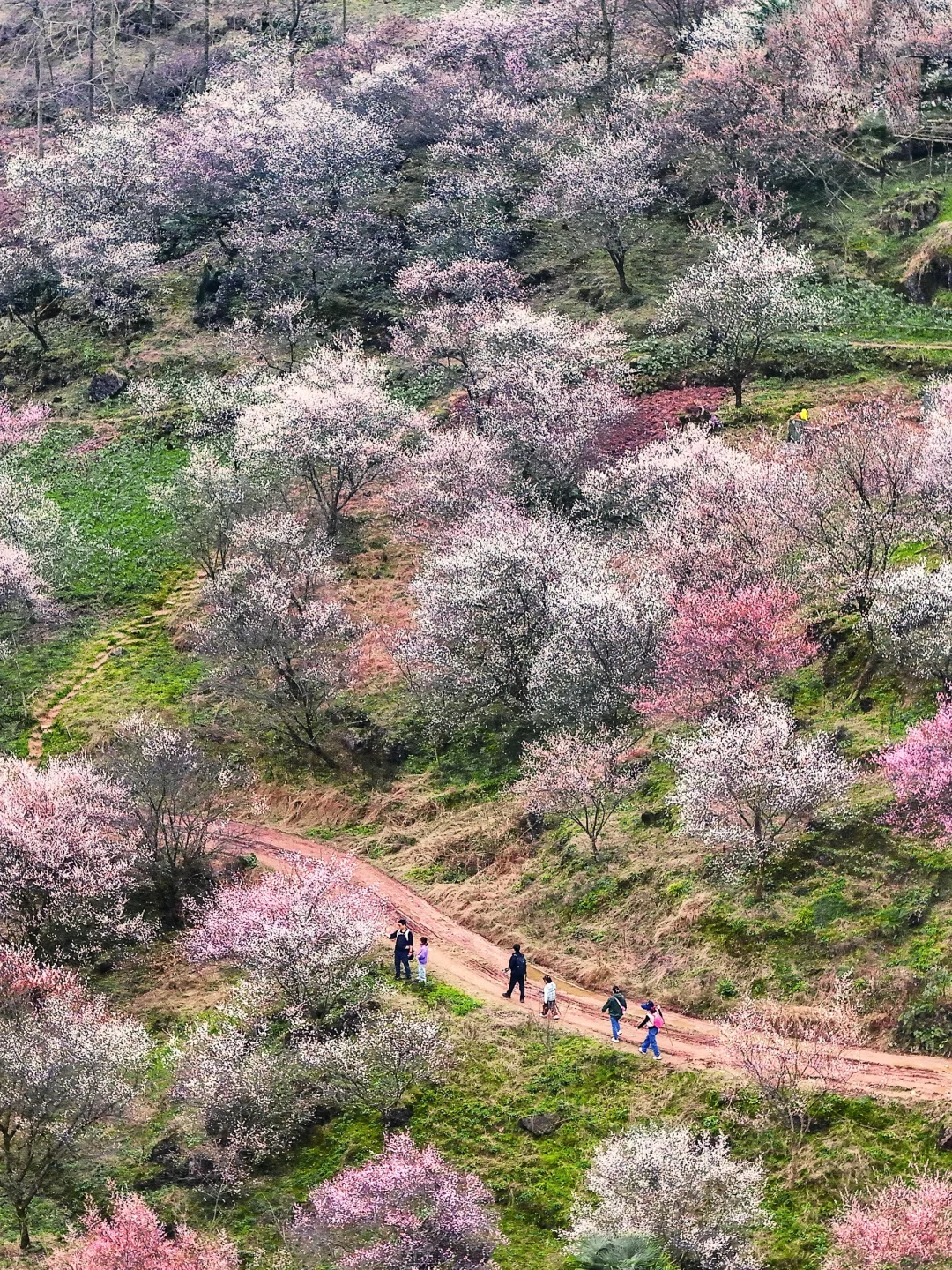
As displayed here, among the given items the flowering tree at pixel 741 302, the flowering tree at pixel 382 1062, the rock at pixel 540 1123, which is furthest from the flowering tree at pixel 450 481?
the rock at pixel 540 1123

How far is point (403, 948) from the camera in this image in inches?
1672

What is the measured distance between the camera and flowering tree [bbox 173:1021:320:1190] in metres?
38.2

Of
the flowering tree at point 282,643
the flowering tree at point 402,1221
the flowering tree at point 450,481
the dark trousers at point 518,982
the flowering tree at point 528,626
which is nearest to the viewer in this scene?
the flowering tree at point 402,1221

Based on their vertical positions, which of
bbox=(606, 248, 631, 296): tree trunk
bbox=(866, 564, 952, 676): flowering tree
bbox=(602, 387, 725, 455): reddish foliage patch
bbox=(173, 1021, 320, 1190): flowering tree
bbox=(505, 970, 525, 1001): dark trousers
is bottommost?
bbox=(173, 1021, 320, 1190): flowering tree

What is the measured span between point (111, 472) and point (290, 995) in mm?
42109

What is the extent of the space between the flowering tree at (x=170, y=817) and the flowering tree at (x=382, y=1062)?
12.0m

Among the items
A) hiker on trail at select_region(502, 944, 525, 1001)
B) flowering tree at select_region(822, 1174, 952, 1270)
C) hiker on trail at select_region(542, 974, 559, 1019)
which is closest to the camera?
flowering tree at select_region(822, 1174, 952, 1270)

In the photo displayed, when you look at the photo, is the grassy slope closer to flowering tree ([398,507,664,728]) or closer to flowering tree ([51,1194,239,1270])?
flowering tree ([51,1194,239,1270])

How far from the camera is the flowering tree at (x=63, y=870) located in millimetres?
47438

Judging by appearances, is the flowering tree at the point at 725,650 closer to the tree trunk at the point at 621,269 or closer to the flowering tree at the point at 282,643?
the flowering tree at the point at 282,643

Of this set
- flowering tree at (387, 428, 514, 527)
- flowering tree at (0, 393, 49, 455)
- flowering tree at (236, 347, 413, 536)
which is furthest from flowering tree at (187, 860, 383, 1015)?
flowering tree at (0, 393, 49, 455)

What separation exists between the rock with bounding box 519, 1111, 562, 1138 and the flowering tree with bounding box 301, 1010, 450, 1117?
3.01 meters

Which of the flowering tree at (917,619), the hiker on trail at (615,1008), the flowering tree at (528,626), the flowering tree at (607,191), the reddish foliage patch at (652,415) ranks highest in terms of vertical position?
the flowering tree at (607,191)

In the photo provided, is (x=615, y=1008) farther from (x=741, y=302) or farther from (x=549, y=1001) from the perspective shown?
(x=741, y=302)
